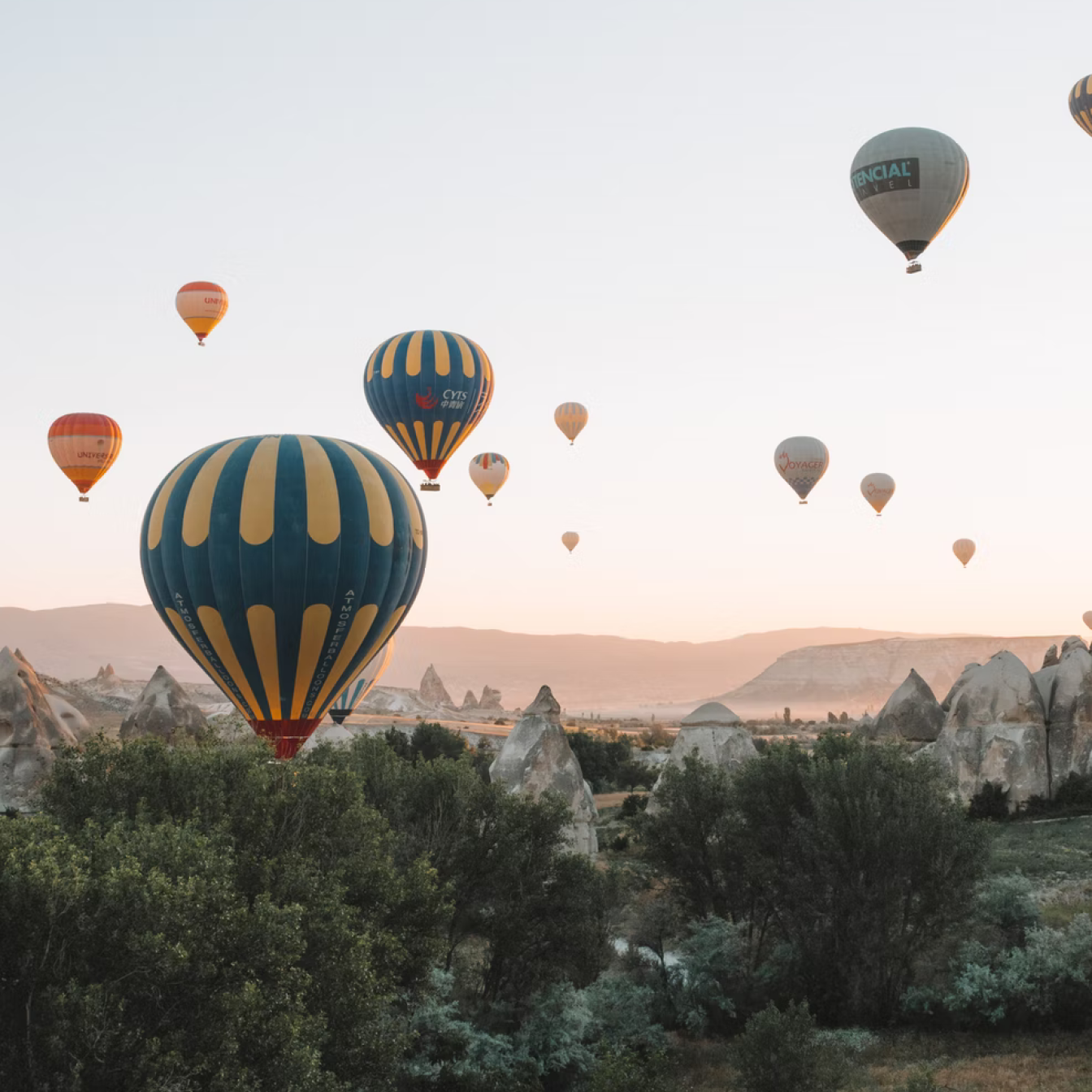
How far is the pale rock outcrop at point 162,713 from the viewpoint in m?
46.5

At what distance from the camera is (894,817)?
896 inches

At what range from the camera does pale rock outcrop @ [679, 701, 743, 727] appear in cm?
3941

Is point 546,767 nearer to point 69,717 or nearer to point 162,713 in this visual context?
point 162,713

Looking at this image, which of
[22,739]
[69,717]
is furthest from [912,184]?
[69,717]

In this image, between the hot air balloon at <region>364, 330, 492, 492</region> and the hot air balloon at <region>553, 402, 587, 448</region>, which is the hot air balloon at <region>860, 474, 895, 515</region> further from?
the hot air balloon at <region>364, 330, 492, 492</region>

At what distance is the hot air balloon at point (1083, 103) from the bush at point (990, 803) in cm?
2252

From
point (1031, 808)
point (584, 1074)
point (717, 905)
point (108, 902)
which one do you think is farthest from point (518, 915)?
point (1031, 808)

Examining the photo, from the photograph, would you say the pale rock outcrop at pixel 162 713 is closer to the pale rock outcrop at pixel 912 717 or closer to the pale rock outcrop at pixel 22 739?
the pale rock outcrop at pixel 22 739

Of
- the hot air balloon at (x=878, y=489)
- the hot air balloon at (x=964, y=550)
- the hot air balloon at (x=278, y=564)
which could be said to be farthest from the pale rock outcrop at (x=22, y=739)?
the hot air balloon at (x=964, y=550)

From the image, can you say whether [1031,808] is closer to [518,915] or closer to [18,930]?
[518,915]

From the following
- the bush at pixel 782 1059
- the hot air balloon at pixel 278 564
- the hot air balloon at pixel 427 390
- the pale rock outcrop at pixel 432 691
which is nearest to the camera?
the bush at pixel 782 1059

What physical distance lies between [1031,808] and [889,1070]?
22.8 meters

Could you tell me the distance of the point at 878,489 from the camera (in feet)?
250

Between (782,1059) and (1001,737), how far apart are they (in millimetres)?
25969
